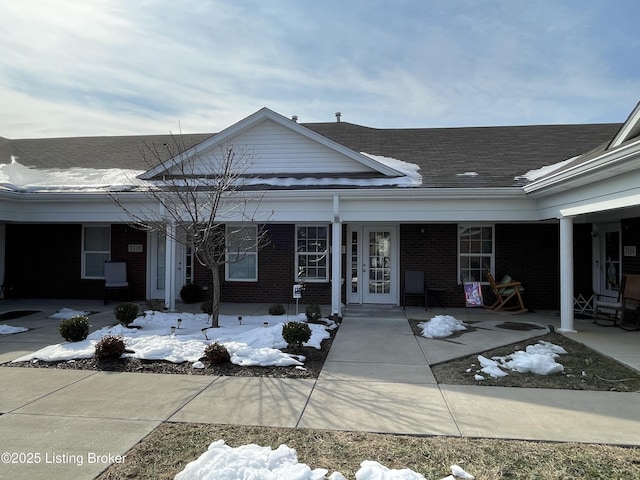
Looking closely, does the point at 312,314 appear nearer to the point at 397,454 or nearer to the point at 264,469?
the point at 397,454

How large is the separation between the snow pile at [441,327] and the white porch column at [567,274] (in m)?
1.99

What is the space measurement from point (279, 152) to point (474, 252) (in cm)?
614

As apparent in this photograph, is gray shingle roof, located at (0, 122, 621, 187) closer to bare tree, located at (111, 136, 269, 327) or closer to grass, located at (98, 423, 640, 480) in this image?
bare tree, located at (111, 136, 269, 327)

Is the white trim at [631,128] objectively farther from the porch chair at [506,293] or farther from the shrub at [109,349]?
the shrub at [109,349]

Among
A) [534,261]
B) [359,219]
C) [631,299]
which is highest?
[359,219]

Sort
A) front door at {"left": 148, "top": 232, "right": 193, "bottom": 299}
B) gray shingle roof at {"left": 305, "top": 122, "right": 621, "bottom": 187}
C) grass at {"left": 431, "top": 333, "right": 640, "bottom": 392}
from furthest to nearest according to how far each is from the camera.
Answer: front door at {"left": 148, "top": 232, "right": 193, "bottom": 299} → gray shingle roof at {"left": 305, "top": 122, "right": 621, "bottom": 187} → grass at {"left": 431, "top": 333, "right": 640, "bottom": 392}

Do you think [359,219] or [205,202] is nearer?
[205,202]

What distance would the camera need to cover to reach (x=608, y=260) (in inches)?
429

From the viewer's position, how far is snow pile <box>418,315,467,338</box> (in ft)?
26.9

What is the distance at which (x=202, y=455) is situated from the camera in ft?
11.2

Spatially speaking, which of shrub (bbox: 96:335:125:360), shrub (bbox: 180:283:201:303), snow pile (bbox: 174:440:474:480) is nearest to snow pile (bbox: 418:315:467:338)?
snow pile (bbox: 174:440:474:480)

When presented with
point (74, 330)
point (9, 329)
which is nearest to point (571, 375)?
point (74, 330)

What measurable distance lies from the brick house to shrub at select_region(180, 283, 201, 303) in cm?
40

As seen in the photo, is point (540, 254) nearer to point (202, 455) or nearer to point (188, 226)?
point (188, 226)
